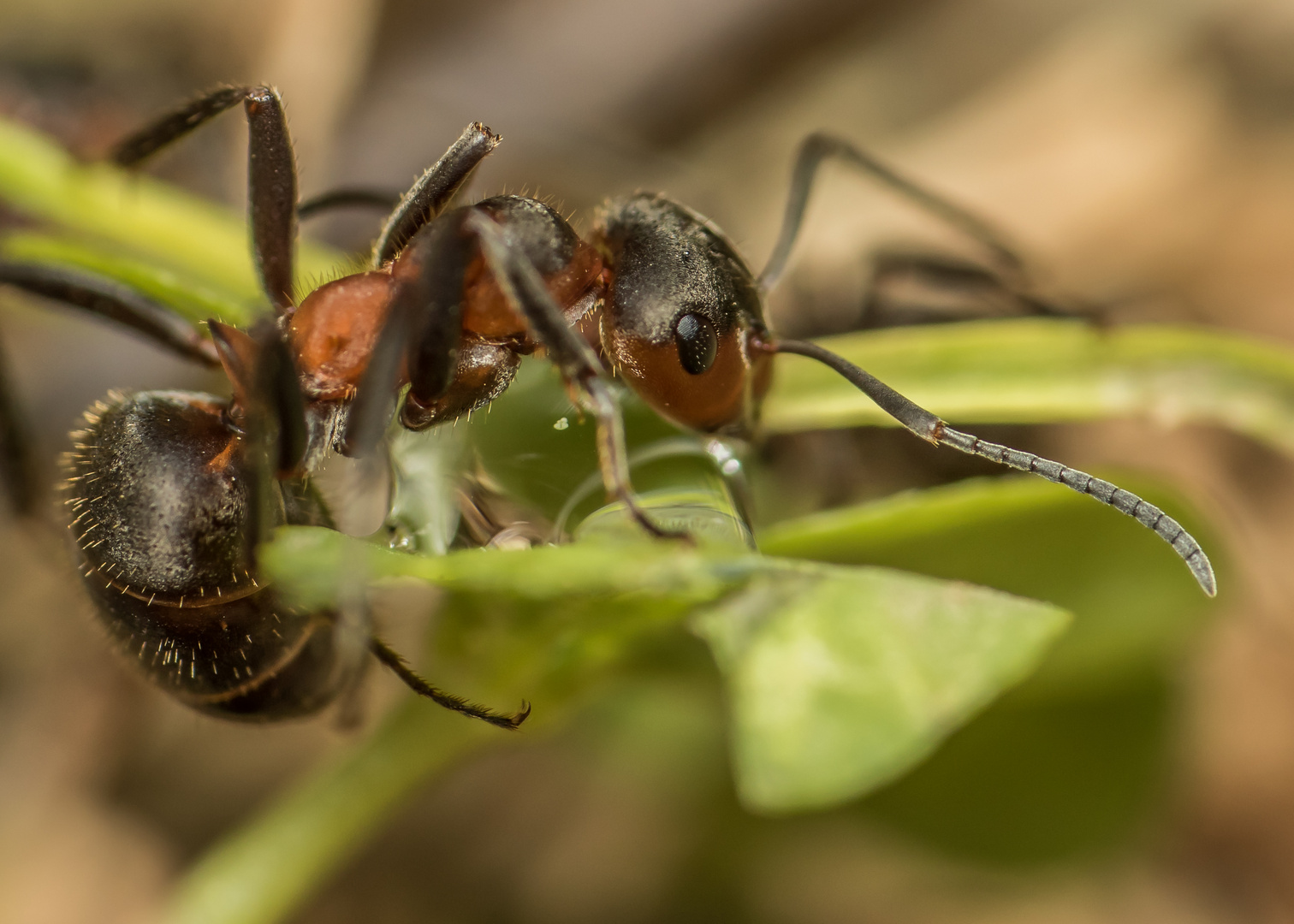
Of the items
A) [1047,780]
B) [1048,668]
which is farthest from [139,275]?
[1047,780]

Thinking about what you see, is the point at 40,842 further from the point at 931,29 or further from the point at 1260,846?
the point at 931,29

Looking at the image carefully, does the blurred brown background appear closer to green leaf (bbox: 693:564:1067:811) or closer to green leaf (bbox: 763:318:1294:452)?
green leaf (bbox: 763:318:1294:452)

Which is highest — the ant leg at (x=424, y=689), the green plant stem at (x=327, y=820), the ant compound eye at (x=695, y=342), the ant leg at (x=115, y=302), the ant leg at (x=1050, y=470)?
the ant leg at (x=1050, y=470)

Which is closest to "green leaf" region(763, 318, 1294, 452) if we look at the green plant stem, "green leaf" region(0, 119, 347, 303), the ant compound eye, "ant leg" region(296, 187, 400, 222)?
the ant compound eye

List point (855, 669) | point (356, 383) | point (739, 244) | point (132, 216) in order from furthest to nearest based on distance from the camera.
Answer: point (132, 216), point (739, 244), point (356, 383), point (855, 669)

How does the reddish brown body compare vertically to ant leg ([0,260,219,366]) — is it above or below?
above

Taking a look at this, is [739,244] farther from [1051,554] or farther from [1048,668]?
[1048,668]

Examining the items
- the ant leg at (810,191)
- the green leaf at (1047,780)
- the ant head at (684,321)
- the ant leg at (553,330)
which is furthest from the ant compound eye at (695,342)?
the green leaf at (1047,780)

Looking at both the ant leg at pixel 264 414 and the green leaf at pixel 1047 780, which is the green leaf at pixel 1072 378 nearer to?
the green leaf at pixel 1047 780
